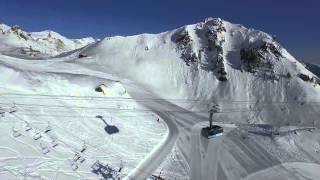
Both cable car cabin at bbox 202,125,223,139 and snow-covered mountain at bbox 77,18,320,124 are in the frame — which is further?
snow-covered mountain at bbox 77,18,320,124

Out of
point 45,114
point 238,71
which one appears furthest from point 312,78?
point 45,114

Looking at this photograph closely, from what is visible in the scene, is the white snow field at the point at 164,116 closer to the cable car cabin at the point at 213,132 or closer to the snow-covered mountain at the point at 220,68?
the snow-covered mountain at the point at 220,68

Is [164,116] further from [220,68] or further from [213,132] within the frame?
[220,68]

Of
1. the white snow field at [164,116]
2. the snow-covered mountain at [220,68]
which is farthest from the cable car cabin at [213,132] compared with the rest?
the snow-covered mountain at [220,68]

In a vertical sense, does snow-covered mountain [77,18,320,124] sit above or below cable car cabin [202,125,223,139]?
above

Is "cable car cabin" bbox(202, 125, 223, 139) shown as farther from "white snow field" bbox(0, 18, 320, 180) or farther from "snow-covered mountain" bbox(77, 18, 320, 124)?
"snow-covered mountain" bbox(77, 18, 320, 124)

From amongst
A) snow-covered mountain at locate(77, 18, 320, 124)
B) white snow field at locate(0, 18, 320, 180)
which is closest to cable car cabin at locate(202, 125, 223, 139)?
white snow field at locate(0, 18, 320, 180)

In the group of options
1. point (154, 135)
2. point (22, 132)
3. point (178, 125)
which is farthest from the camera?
point (178, 125)

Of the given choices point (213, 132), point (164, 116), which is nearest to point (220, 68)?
point (164, 116)

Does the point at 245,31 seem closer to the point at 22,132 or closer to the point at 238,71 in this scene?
the point at 238,71
